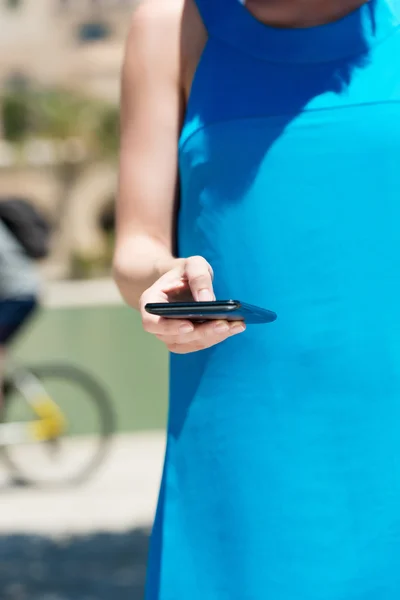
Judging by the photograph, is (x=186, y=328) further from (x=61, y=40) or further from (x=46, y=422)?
(x=61, y=40)

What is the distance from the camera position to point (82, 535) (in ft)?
18.1

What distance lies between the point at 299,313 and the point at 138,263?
0.25 meters

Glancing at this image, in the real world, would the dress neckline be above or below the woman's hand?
above

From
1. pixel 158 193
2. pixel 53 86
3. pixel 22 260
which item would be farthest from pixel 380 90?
pixel 53 86

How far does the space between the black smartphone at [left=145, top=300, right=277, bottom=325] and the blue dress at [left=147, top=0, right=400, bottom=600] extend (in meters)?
0.11

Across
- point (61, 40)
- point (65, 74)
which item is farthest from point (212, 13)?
point (61, 40)

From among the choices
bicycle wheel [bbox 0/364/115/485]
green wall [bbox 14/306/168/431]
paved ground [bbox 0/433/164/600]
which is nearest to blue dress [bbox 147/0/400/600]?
paved ground [bbox 0/433/164/600]

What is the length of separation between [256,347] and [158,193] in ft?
0.85

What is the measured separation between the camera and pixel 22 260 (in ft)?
18.0

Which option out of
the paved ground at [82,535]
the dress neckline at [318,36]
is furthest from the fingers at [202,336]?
the paved ground at [82,535]

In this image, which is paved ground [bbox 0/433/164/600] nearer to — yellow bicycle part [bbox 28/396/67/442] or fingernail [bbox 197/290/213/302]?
yellow bicycle part [bbox 28/396/67/442]

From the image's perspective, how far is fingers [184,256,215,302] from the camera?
1230 mm

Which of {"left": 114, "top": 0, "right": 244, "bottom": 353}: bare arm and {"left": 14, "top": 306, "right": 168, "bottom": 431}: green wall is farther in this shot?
{"left": 14, "top": 306, "right": 168, "bottom": 431}: green wall

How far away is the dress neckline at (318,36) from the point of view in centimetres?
133
